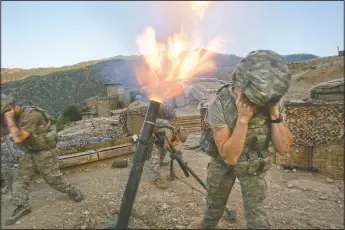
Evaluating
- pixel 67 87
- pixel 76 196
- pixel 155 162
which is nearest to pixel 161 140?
pixel 155 162

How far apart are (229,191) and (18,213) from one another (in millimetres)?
3115

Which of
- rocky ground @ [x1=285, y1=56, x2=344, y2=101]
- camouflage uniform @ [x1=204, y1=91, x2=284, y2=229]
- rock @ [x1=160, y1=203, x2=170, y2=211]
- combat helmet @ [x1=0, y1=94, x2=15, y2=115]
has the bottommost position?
rock @ [x1=160, y1=203, x2=170, y2=211]

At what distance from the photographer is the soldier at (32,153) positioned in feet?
11.4

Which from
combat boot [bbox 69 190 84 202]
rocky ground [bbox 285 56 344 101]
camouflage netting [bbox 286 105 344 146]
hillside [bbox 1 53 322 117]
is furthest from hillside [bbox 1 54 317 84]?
rocky ground [bbox 285 56 344 101]

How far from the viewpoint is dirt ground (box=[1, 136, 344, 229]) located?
3.64m

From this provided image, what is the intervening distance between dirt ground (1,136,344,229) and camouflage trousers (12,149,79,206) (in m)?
0.28

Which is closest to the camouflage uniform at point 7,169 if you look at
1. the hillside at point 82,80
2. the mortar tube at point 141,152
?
the mortar tube at point 141,152

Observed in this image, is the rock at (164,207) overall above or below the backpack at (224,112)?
below

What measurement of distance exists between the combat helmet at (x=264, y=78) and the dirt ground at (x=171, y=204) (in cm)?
241

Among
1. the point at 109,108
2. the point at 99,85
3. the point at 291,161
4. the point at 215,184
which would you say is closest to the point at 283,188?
the point at 291,161

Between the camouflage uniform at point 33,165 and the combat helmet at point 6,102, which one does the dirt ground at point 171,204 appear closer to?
the camouflage uniform at point 33,165

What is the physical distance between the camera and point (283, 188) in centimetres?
486

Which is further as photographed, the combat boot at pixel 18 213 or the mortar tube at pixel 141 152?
the combat boot at pixel 18 213

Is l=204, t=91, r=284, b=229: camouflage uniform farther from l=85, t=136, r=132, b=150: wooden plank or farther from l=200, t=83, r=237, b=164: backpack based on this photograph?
l=85, t=136, r=132, b=150: wooden plank
